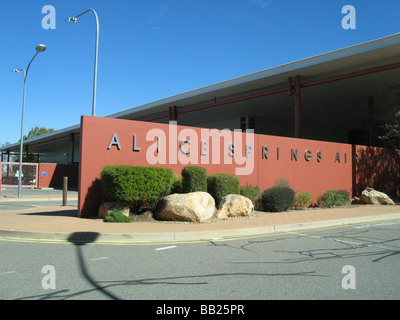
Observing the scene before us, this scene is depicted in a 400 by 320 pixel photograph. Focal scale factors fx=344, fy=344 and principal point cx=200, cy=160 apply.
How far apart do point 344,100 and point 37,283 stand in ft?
95.5

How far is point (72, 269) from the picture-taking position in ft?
19.3

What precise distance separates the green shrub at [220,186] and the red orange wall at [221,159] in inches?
51.7

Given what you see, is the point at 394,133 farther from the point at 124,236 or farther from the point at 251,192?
the point at 124,236

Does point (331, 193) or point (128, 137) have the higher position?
point (128, 137)

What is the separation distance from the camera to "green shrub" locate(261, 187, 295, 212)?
1404cm

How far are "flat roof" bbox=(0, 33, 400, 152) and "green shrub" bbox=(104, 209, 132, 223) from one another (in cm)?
1508

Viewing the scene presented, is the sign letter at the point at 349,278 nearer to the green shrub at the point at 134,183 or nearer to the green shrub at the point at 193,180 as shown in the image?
the green shrub at the point at 134,183

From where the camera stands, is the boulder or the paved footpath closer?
the paved footpath

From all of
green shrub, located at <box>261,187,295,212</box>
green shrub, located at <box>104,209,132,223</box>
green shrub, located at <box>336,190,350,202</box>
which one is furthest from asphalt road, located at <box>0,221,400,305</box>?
green shrub, located at <box>336,190,350,202</box>

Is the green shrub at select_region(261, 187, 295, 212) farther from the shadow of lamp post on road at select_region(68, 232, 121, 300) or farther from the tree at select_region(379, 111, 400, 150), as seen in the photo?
the tree at select_region(379, 111, 400, 150)

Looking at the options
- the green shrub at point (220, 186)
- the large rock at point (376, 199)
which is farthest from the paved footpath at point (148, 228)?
the large rock at point (376, 199)

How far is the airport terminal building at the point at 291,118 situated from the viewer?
12742mm
